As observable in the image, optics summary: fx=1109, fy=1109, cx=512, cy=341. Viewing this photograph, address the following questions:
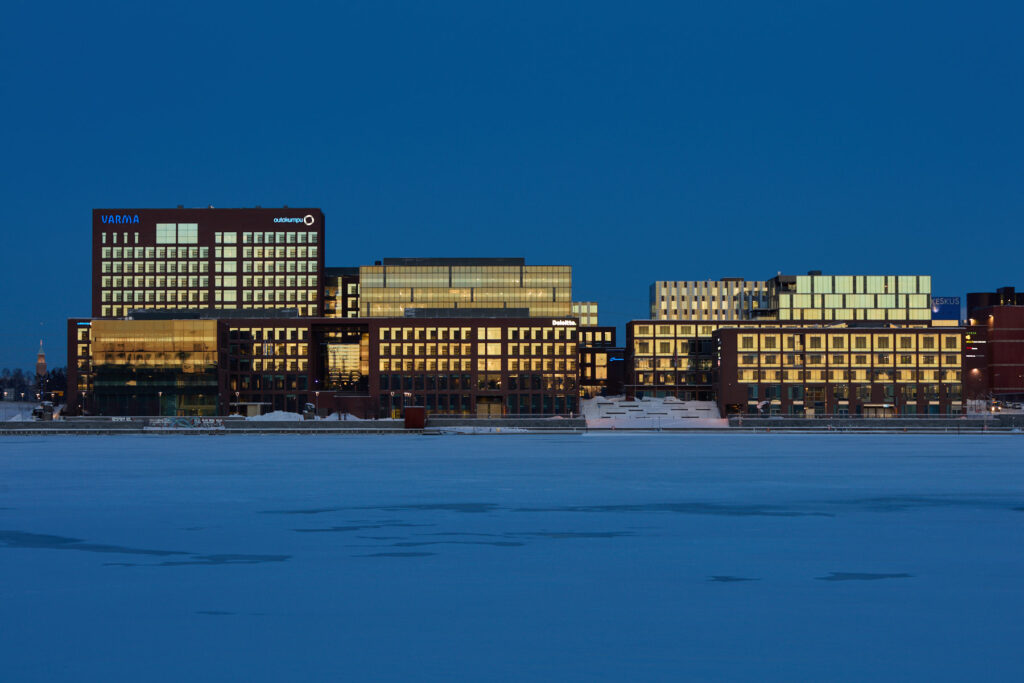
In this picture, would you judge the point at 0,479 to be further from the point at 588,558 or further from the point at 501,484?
the point at 588,558

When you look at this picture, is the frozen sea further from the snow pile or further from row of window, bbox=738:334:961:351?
row of window, bbox=738:334:961:351

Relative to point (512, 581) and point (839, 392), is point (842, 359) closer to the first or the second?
point (839, 392)

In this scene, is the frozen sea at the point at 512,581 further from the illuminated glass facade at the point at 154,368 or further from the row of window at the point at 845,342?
the row of window at the point at 845,342

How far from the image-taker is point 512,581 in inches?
899

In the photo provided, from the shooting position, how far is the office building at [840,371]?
19562cm

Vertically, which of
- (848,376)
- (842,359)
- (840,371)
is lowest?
(848,376)

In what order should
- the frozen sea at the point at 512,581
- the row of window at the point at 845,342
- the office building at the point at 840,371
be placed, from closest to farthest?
the frozen sea at the point at 512,581, the office building at the point at 840,371, the row of window at the point at 845,342

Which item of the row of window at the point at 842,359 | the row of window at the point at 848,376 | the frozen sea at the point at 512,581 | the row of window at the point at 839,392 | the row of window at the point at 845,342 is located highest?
the row of window at the point at 845,342

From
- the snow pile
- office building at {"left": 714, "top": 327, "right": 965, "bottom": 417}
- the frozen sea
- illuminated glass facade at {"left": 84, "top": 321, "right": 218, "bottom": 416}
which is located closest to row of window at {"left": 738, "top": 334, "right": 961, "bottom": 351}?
office building at {"left": 714, "top": 327, "right": 965, "bottom": 417}

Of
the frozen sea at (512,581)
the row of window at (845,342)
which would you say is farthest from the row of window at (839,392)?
the frozen sea at (512,581)

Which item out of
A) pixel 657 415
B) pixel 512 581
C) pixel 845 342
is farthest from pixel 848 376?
pixel 512 581

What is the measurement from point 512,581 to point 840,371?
18421 centimetres

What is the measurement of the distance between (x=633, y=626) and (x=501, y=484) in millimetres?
29967

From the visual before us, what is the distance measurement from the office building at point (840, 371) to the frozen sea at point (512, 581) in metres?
149
